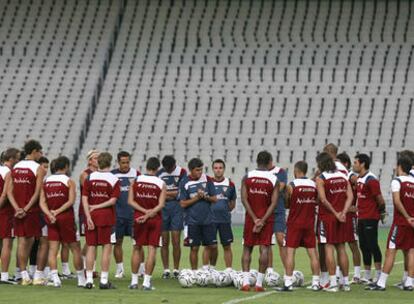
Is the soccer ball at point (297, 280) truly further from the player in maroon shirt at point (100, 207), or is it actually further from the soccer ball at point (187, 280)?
the player in maroon shirt at point (100, 207)

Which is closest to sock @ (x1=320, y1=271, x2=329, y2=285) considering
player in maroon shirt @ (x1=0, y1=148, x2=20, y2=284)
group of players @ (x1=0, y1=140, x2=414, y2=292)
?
group of players @ (x1=0, y1=140, x2=414, y2=292)

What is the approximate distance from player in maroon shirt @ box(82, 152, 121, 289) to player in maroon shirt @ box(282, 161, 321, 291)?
235cm

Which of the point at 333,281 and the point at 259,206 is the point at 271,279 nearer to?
the point at 333,281

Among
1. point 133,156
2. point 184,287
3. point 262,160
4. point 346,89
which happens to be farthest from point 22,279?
point 346,89

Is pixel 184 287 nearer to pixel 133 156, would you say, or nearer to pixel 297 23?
pixel 133 156

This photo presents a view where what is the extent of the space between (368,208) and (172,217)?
3.24 meters

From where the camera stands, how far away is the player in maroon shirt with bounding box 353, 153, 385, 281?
1831 cm

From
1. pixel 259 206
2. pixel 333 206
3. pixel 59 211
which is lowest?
pixel 59 211

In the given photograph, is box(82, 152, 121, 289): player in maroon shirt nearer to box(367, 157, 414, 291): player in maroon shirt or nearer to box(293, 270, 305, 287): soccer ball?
box(293, 270, 305, 287): soccer ball

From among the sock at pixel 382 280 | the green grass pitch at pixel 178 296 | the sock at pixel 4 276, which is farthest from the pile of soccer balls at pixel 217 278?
the sock at pixel 4 276

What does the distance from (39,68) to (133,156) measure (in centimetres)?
587

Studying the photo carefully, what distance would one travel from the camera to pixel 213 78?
41688 mm

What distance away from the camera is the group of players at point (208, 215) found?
17188 mm

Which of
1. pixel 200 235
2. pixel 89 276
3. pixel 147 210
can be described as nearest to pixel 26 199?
pixel 89 276
